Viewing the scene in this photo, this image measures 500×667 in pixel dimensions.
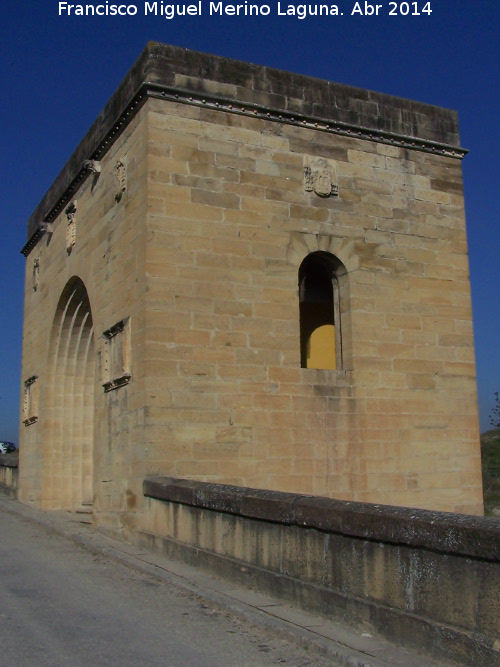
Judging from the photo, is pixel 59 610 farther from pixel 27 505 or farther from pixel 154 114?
pixel 27 505

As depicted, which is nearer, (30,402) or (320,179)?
(320,179)

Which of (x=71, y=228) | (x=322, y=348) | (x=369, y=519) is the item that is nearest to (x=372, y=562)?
(x=369, y=519)

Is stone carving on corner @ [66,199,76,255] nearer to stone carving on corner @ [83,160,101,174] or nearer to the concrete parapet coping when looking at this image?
stone carving on corner @ [83,160,101,174]

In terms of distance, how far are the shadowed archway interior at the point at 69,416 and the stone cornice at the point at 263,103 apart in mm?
3497

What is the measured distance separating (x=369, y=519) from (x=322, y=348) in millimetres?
6932

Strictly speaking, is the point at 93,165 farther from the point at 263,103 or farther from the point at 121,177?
the point at 263,103

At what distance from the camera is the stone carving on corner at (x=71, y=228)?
14.1 meters

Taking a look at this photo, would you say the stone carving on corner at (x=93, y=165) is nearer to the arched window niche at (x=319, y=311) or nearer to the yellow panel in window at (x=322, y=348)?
the arched window niche at (x=319, y=311)

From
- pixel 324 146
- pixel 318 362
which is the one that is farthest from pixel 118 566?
pixel 324 146

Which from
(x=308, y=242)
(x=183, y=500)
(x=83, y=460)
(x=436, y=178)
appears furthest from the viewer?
(x=83, y=460)

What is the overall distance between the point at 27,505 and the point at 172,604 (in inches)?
422

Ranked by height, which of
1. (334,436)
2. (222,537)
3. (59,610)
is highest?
(334,436)

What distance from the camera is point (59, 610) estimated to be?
256 inches

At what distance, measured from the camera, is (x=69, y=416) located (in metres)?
15.9
